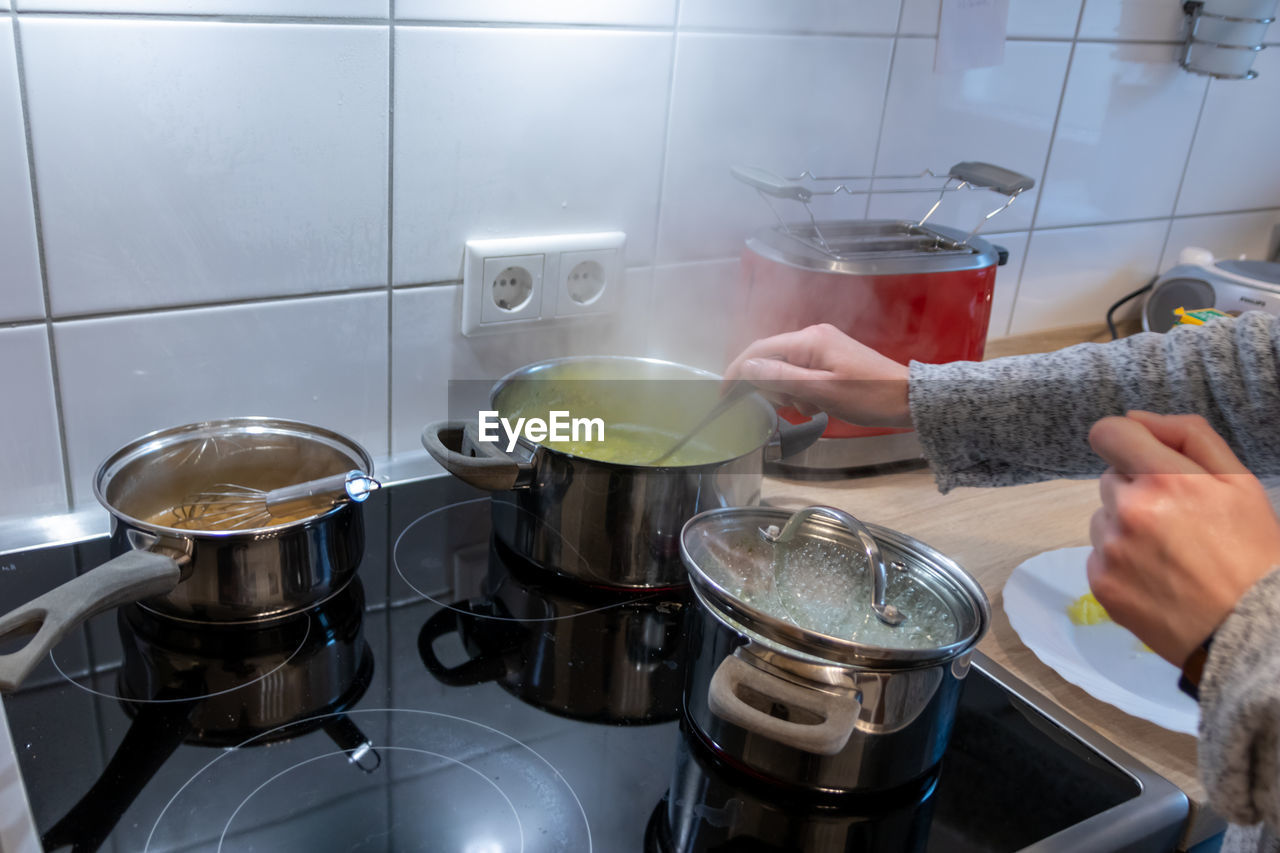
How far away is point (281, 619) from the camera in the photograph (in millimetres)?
769

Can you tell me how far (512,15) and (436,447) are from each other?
0.37 metres

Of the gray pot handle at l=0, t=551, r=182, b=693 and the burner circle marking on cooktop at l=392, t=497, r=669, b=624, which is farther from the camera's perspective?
the burner circle marking on cooktop at l=392, t=497, r=669, b=624

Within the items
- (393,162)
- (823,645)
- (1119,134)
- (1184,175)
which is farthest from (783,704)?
(1184,175)

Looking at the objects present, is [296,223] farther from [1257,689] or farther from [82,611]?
[1257,689]

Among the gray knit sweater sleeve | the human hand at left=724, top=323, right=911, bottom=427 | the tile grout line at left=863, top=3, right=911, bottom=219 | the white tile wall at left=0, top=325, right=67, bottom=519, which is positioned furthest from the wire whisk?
the tile grout line at left=863, top=3, right=911, bottom=219

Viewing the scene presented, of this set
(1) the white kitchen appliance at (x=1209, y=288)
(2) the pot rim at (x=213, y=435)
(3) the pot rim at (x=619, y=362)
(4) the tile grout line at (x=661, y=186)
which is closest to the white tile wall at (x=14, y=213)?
(2) the pot rim at (x=213, y=435)

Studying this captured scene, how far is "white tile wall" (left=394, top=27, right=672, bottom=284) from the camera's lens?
2.86 feet

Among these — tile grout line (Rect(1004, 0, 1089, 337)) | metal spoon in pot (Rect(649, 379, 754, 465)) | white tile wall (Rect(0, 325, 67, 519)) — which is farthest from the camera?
tile grout line (Rect(1004, 0, 1089, 337))

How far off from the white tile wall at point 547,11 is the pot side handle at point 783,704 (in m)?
0.56

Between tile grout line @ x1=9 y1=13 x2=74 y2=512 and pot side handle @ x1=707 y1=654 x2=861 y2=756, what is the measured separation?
0.56 metres

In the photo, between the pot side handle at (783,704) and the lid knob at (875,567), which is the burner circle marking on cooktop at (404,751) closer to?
the pot side handle at (783,704)

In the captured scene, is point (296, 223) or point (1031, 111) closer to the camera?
point (296, 223)

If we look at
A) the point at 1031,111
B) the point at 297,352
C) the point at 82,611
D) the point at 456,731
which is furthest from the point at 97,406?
the point at 1031,111

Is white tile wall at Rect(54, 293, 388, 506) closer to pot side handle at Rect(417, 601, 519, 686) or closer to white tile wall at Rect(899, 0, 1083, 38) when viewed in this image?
pot side handle at Rect(417, 601, 519, 686)
